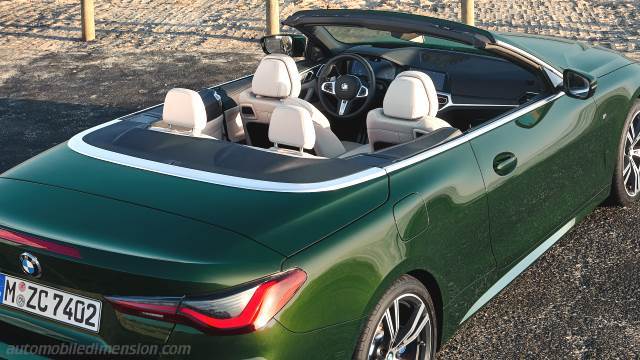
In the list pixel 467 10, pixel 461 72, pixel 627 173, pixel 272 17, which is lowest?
pixel 272 17

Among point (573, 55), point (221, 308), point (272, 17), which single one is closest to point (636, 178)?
point (573, 55)

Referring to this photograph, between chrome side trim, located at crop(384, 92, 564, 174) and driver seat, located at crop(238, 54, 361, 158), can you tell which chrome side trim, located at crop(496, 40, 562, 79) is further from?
driver seat, located at crop(238, 54, 361, 158)

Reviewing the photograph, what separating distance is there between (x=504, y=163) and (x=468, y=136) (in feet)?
0.81

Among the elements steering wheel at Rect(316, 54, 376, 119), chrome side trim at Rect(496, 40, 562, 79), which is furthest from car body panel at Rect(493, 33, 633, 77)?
steering wheel at Rect(316, 54, 376, 119)

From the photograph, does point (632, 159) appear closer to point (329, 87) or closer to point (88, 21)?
point (329, 87)

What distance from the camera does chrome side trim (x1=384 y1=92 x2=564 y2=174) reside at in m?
4.27

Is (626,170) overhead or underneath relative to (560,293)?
overhead

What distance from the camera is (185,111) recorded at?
4.97 meters

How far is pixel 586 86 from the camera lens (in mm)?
5469

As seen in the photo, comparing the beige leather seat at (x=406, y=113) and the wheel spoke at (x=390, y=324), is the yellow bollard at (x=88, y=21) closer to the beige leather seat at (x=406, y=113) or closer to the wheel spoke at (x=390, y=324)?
the beige leather seat at (x=406, y=113)

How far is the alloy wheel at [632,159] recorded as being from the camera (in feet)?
20.8

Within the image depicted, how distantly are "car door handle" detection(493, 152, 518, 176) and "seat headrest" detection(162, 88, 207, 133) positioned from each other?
1.48 m

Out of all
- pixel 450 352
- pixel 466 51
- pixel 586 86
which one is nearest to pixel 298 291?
pixel 450 352

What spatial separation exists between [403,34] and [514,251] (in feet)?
4.33
